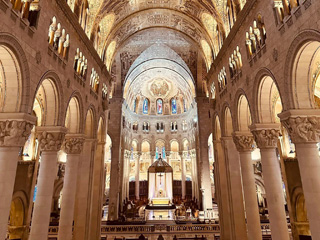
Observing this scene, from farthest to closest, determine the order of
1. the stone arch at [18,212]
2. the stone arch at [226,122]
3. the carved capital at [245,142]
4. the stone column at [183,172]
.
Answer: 1. the stone column at [183,172]
2. the stone arch at [18,212]
3. the stone arch at [226,122]
4. the carved capital at [245,142]

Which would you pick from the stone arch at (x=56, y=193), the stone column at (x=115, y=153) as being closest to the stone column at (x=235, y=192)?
the stone column at (x=115, y=153)

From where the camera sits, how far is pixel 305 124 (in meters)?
7.13

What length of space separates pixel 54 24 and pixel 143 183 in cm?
3163

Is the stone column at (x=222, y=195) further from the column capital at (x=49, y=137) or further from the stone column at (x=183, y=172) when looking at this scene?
the stone column at (x=183, y=172)

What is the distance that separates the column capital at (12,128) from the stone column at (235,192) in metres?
11.2

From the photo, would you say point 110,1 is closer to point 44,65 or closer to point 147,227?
point 44,65

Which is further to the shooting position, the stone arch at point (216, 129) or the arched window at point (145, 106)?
the arched window at point (145, 106)

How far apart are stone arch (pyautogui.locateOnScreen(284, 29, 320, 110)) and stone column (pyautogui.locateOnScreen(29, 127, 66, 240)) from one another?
9.35 meters

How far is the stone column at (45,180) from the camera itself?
340 inches

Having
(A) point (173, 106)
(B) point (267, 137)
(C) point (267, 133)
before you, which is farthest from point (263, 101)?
(A) point (173, 106)

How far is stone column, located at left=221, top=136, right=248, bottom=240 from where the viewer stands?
12672 millimetres

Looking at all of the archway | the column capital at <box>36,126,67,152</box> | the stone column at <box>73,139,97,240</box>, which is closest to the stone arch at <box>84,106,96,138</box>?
the stone column at <box>73,139,97,240</box>

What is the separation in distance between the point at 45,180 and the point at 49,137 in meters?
1.86

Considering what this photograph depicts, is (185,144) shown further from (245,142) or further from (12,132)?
(12,132)
